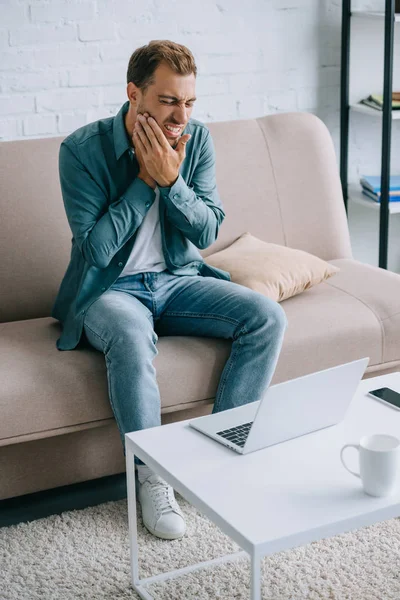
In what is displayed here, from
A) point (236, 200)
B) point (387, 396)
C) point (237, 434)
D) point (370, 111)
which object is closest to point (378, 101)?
point (370, 111)

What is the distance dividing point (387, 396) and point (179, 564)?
58cm

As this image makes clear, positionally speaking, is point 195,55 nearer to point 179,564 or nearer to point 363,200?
point 363,200

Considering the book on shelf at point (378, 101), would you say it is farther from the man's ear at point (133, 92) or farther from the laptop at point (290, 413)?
the laptop at point (290, 413)

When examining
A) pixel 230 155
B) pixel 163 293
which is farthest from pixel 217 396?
pixel 230 155

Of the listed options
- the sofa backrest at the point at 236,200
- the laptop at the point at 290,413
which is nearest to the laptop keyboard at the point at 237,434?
the laptop at the point at 290,413

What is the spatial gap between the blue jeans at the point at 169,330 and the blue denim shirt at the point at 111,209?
2.3 inches

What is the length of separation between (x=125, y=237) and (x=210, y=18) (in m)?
1.34

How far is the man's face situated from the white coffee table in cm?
78

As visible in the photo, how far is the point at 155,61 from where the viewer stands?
7.07 feet

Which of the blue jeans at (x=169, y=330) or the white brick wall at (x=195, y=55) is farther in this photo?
the white brick wall at (x=195, y=55)

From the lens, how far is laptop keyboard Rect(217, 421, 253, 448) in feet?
5.63

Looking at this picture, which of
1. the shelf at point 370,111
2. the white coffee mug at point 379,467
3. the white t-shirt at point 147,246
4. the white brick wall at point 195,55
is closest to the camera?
the white coffee mug at point 379,467

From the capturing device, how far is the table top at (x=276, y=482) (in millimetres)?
1439

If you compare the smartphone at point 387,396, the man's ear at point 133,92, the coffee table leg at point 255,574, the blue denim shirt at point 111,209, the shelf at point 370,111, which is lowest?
the coffee table leg at point 255,574
